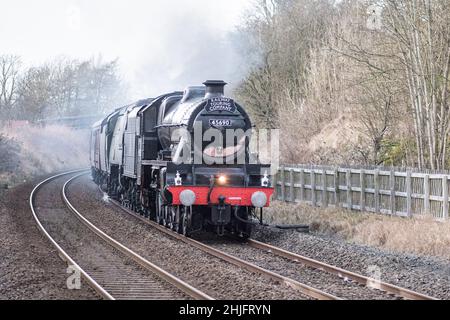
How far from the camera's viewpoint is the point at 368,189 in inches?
722

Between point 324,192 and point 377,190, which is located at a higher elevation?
point 377,190

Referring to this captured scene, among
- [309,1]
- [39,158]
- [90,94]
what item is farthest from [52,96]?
[309,1]

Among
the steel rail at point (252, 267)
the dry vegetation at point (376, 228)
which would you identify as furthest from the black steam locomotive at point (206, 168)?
the dry vegetation at point (376, 228)

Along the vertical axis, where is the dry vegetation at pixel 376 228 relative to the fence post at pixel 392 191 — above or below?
below

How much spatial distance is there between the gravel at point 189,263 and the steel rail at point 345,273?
1226 mm

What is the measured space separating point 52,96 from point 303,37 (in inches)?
1706

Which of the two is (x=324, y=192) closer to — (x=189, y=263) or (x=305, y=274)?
Answer: (x=189, y=263)

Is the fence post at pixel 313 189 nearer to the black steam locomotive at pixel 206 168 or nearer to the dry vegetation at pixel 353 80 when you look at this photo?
the dry vegetation at pixel 353 80

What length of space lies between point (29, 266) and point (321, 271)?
4.77 metres

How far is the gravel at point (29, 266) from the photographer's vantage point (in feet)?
31.6

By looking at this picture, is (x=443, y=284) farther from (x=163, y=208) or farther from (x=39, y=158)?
(x=39, y=158)

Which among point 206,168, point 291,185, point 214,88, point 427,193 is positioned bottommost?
point 291,185

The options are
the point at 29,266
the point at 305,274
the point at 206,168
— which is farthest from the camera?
the point at 206,168

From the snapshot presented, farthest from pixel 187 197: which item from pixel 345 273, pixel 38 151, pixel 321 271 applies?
pixel 38 151
